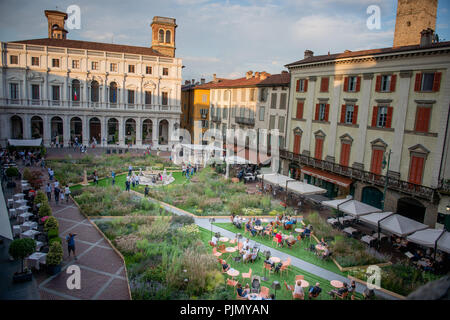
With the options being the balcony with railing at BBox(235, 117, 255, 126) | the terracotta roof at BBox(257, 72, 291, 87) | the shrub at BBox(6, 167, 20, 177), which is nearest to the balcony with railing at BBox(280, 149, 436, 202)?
the terracotta roof at BBox(257, 72, 291, 87)

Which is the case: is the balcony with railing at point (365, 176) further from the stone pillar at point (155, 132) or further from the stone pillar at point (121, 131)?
the stone pillar at point (121, 131)

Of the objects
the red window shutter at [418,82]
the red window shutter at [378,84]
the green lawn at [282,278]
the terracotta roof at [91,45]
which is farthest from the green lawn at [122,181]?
the terracotta roof at [91,45]

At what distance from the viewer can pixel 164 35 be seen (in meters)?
55.9

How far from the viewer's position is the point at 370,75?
24875mm

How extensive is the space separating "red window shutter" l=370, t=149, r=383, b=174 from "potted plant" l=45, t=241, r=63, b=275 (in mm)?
21985

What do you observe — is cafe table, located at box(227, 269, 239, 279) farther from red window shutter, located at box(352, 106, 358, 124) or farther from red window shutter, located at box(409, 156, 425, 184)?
red window shutter, located at box(352, 106, 358, 124)

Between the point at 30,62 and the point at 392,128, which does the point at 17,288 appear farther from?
the point at 30,62

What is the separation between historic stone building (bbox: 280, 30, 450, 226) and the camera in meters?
20.4

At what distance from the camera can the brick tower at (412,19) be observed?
2495cm

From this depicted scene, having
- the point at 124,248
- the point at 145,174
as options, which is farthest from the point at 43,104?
the point at 124,248

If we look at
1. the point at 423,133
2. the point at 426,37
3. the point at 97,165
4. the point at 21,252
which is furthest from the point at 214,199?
the point at 426,37

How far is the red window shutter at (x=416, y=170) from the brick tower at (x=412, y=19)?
10.6 m

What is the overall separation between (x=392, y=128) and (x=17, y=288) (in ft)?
79.8

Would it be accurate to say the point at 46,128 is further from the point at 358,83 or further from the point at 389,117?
the point at 389,117
